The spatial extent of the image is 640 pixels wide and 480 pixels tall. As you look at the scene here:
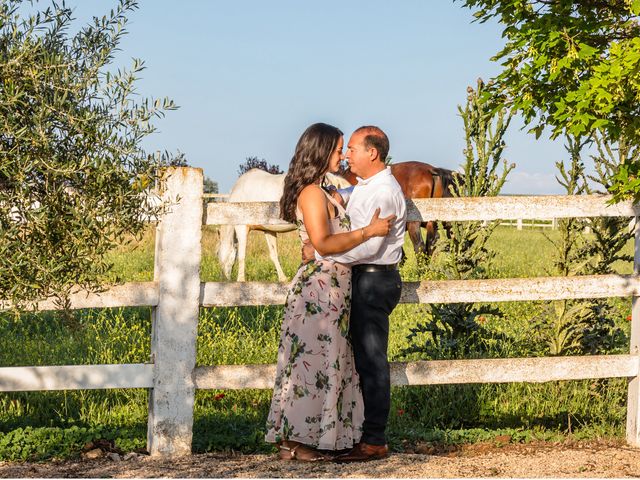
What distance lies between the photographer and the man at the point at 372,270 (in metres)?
5.61

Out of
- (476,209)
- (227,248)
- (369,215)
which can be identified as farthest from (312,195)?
(227,248)

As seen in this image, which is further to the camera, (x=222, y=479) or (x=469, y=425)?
(x=469, y=425)

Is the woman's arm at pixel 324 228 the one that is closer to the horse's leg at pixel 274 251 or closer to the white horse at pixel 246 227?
the white horse at pixel 246 227

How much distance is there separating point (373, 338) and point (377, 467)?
84cm

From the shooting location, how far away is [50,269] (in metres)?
4.39

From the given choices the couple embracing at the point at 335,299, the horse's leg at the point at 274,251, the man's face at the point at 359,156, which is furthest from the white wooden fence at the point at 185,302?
the horse's leg at the point at 274,251

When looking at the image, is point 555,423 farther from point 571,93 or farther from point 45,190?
point 45,190

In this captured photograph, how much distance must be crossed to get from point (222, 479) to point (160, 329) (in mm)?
1147

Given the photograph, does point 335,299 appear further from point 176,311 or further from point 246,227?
point 246,227

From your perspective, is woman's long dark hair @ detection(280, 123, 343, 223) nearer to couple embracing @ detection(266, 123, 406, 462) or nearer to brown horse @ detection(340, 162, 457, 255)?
couple embracing @ detection(266, 123, 406, 462)

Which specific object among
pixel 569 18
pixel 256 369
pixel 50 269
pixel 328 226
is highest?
pixel 569 18

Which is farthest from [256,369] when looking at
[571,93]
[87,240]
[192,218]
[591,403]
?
[591,403]

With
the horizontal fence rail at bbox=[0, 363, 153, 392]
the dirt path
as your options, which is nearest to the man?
the dirt path

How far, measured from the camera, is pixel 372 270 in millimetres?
5672
